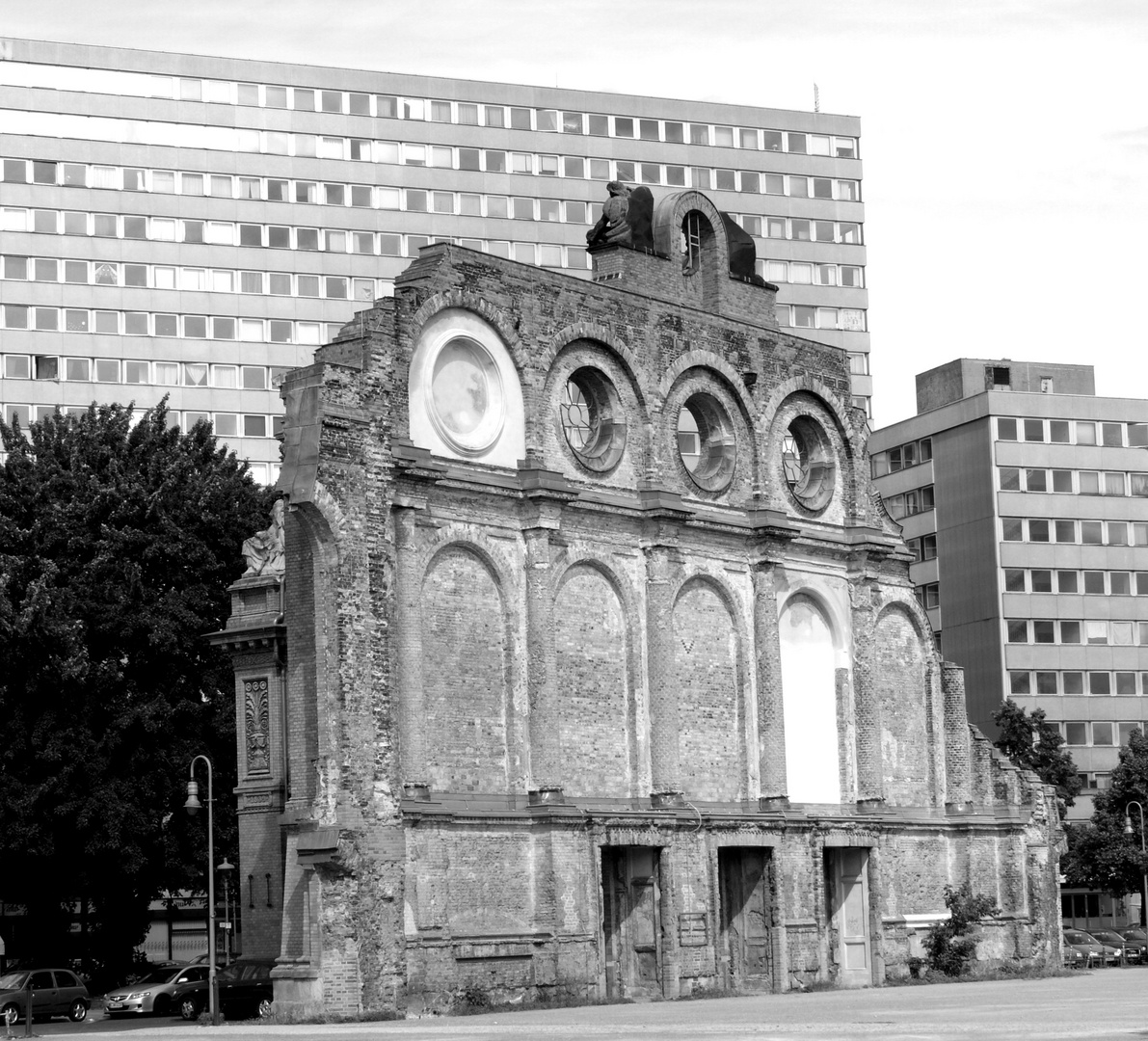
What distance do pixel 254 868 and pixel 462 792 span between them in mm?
6805

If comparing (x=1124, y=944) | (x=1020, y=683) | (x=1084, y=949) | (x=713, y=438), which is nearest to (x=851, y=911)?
(x=713, y=438)

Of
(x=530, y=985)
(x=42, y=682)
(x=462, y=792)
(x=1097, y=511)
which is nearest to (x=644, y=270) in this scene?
(x=462, y=792)

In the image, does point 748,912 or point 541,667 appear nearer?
point 541,667

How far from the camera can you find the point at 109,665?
2149 inches

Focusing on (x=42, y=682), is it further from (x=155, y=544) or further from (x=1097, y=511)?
(x=1097, y=511)

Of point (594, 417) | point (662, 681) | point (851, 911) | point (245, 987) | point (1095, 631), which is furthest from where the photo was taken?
point (1095, 631)

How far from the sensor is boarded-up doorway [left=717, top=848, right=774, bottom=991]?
45.2m

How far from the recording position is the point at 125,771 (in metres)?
54.1

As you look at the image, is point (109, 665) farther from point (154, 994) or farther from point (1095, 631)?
point (1095, 631)

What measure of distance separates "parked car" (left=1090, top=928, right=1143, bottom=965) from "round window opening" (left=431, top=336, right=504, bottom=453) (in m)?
36.5

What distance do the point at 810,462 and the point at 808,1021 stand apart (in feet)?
67.7

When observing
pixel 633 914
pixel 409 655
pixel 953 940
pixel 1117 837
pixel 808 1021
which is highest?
pixel 409 655

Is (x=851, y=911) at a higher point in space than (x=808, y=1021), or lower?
higher

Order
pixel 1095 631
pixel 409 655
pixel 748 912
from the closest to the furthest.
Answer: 1. pixel 409 655
2. pixel 748 912
3. pixel 1095 631
